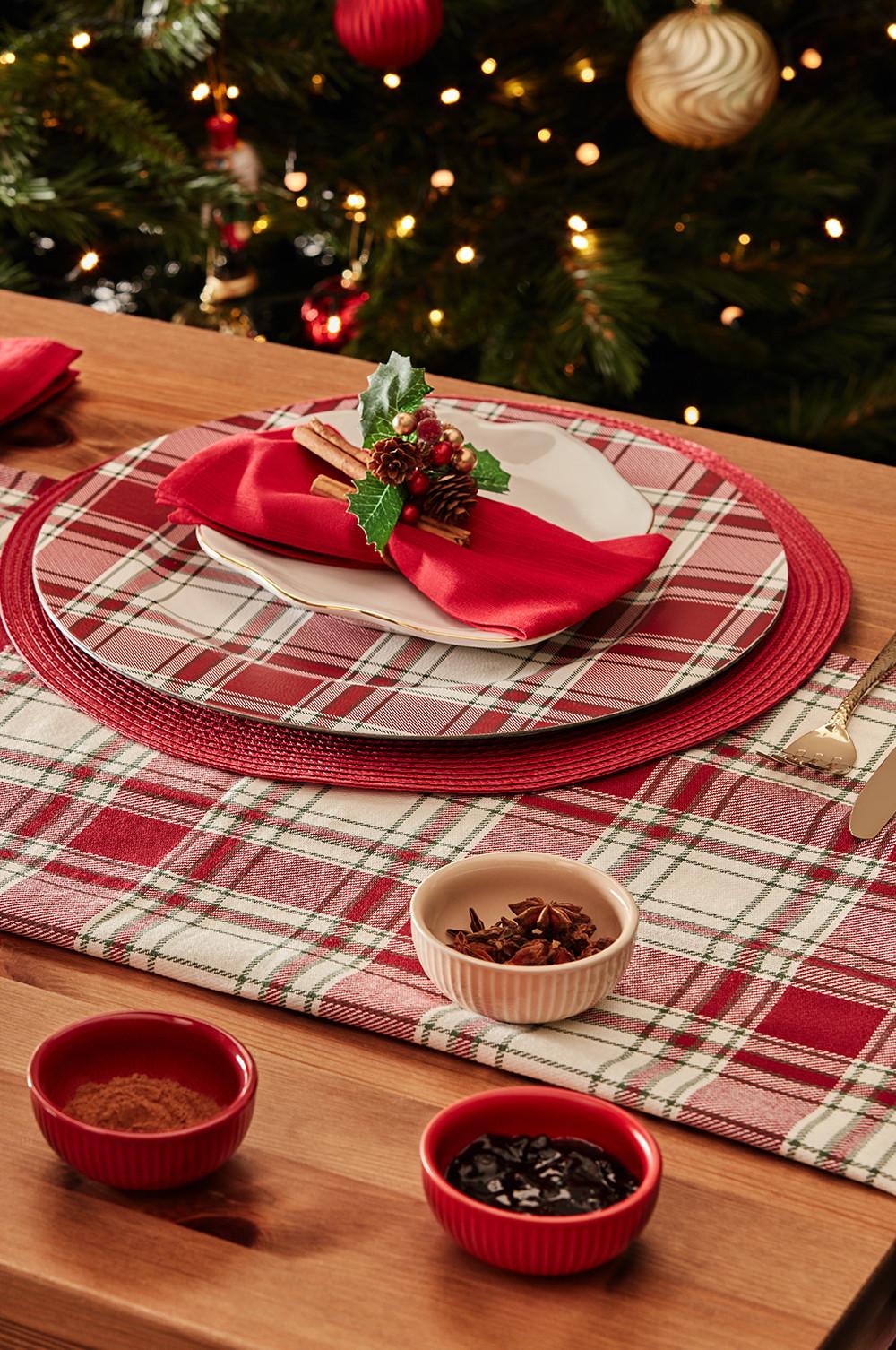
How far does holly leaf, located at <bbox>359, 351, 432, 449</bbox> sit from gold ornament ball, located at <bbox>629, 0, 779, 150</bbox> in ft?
2.96

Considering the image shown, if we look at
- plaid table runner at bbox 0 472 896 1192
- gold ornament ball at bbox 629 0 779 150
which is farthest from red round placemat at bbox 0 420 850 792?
gold ornament ball at bbox 629 0 779 150

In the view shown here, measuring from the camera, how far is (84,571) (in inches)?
39.4

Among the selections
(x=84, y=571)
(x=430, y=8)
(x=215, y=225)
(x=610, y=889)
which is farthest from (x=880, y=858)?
(x=215, y=225)

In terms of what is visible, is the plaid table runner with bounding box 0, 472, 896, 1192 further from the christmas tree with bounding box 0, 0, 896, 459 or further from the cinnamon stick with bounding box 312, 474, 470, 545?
the christmas tree with bounding box 0, 0, 896, 459

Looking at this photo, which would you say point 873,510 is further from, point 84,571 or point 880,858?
point 84,571

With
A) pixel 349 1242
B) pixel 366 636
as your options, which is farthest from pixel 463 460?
pixel 349 1242

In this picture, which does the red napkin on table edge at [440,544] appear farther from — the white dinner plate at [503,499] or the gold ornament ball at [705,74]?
the gold ornament ball at [705,74]

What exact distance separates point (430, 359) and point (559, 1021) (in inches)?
67.3

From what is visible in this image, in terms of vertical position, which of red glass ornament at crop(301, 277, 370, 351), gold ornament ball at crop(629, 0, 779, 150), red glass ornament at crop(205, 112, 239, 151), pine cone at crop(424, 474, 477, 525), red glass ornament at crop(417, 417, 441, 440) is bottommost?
red glass ornament at crop(301, 277, 370, 351)

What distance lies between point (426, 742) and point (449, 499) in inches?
7.9

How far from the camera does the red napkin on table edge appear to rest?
3.09ft

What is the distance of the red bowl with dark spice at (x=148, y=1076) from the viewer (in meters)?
0.58

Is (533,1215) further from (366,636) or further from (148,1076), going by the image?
(366,636)

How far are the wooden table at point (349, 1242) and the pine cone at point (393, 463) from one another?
390 mm
